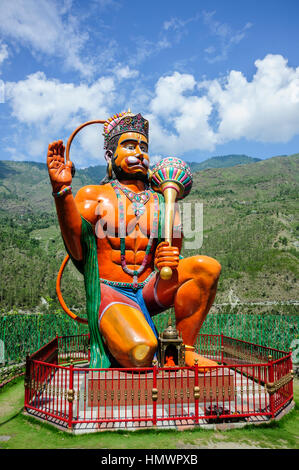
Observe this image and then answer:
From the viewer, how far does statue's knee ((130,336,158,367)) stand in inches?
200

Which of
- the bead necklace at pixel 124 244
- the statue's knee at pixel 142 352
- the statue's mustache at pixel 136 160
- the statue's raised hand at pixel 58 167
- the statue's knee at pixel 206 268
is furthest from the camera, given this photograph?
the statue's mustache at pixel 136 160

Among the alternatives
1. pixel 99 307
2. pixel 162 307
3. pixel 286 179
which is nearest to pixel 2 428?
pixel 99 307

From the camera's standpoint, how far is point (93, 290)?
6.03 meters

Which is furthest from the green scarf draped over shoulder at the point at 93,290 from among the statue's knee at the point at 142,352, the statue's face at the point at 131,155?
the statue's face at the point at 131,155

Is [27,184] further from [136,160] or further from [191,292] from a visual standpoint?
[191,292]

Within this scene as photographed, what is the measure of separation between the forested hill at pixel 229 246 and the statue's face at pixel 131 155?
8.32 m

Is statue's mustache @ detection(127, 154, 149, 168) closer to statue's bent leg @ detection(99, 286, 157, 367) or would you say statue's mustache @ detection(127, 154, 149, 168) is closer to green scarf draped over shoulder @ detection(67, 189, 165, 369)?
green scarf draped over shoulder @ detection(67, 189, 165, 369)

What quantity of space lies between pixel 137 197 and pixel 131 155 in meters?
0.74

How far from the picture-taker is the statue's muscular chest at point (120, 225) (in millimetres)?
6066

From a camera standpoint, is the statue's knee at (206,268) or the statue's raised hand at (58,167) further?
the statue's knee at (206,268)

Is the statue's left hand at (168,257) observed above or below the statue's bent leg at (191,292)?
above

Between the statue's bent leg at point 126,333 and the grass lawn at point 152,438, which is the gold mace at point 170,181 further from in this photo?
the grass lawn at point 152,438

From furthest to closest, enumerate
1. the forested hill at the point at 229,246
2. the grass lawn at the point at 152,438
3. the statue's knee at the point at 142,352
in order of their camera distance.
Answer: the forested hill at the point at 229,246 → the statue's knee at the point at 142,352 → the grass lawn at the point at 152,438

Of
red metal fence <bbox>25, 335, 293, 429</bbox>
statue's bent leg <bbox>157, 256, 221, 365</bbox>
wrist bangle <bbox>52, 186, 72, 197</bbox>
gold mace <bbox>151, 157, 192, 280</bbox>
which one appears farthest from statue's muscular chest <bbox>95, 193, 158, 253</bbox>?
red metal fence <bbox>25, 335, 293, 429</bbox>
